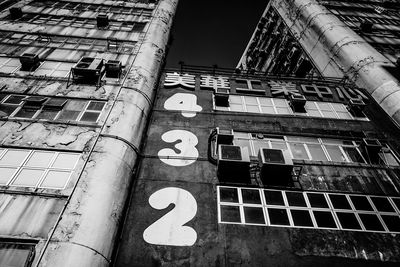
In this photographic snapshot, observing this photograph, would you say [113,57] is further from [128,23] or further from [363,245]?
[363,245]

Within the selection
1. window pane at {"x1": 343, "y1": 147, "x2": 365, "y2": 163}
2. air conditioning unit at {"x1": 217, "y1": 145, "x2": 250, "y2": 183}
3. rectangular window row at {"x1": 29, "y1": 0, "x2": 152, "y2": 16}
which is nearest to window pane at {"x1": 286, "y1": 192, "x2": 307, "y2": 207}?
air conditioning unit at {"x1": 217, "y1": 145, "x2": 250, "y2": 183}

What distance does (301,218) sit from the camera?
36.7ft

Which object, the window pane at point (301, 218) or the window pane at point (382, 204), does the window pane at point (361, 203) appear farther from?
the window pane at point (301, 218)

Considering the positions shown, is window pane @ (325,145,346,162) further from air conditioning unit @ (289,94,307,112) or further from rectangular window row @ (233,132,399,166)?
air conditioning unit @ (289,94,307,112)

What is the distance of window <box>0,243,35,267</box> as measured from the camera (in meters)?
8.52

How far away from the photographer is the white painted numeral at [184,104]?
16.2m

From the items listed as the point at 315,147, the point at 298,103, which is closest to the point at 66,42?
the point at 298,103

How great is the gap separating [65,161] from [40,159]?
111 cm

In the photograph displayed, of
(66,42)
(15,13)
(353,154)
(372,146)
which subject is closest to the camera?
(372,146)

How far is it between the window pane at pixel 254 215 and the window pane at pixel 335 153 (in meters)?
5.67

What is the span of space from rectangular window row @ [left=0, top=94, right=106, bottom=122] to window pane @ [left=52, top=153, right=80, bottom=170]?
254 cm

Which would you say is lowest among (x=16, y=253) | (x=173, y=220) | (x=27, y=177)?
(x=16, y=253)

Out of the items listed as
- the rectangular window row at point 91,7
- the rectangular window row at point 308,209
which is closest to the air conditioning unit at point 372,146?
the rectangular window row at point 308,209

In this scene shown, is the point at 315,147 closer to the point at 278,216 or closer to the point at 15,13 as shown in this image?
the point at 278,216
